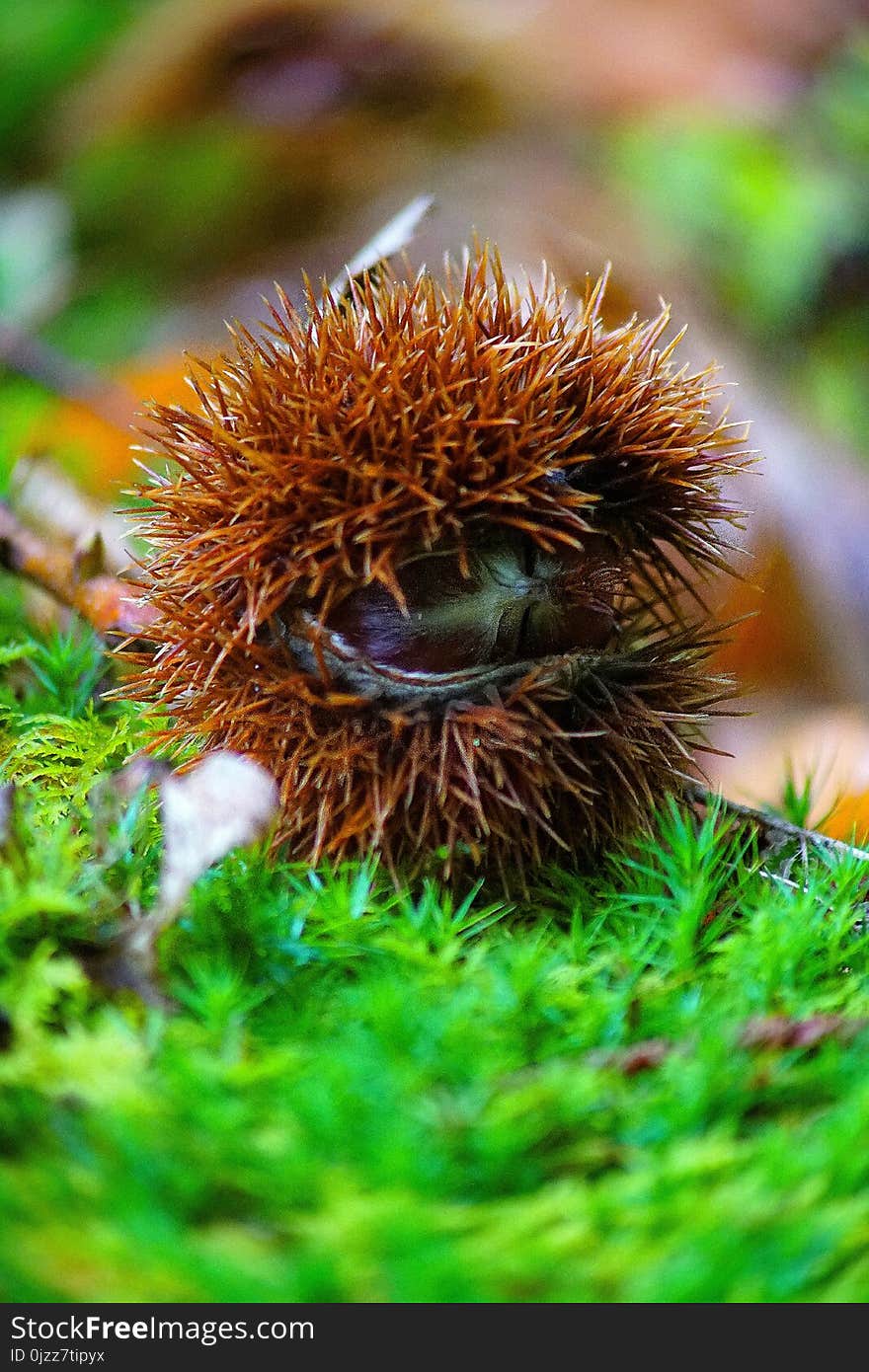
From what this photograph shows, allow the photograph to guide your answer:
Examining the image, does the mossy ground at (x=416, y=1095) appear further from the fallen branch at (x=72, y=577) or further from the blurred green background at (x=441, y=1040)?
the fallen branch at (x=72, y=577)

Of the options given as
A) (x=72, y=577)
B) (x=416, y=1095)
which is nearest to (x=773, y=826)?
(x=416, y=1095)

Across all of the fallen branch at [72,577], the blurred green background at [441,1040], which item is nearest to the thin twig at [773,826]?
the blurred green background at [441,1040]

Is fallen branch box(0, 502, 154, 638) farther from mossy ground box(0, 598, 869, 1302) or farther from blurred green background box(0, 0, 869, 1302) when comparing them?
mossy ground box(0, 598, 869, 1302)

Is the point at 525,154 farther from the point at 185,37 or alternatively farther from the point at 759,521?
the point at 759,521

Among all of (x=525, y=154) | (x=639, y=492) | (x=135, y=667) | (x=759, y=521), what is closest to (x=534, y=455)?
(x=639, y=492)

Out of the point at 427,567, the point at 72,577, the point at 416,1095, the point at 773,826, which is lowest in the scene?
the point at 416,1095

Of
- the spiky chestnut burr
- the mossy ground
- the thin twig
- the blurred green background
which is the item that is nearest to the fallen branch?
the blurred green background

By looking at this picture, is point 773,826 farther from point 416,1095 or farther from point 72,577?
point 72,577
